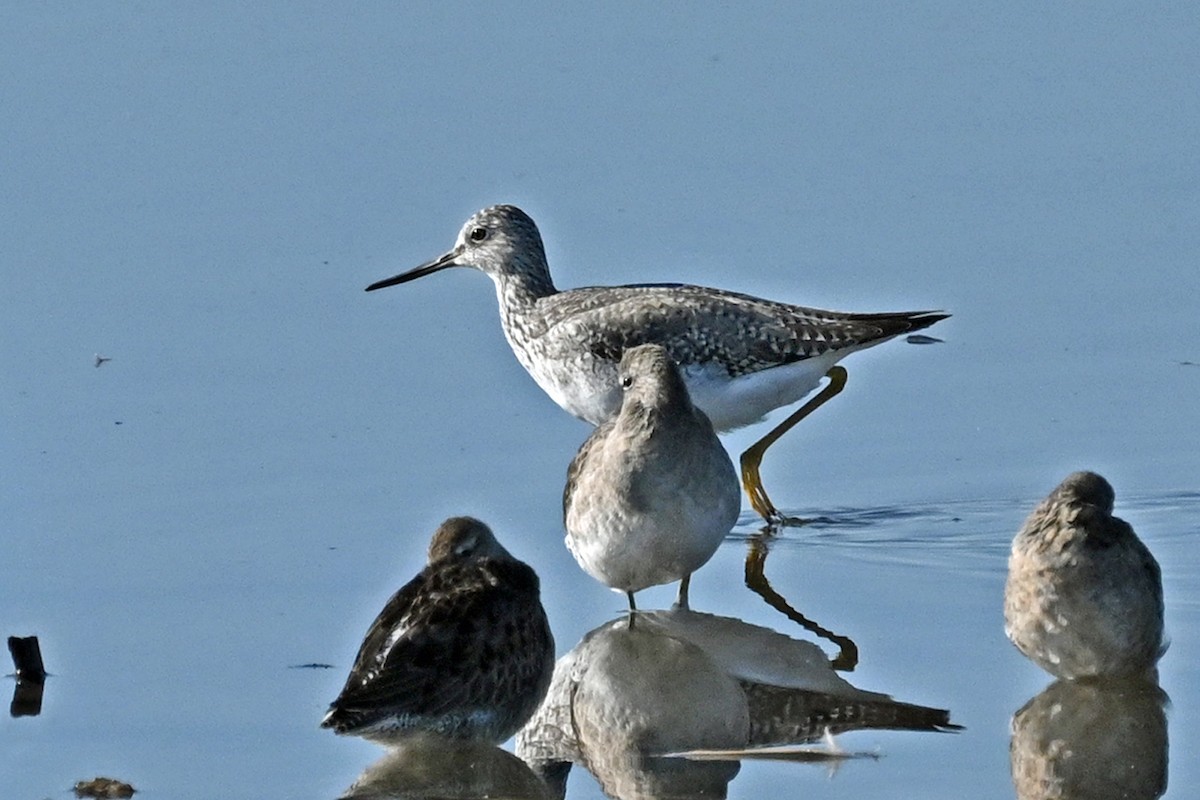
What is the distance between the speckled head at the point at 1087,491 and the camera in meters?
8.30

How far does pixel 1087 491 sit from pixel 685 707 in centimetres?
154

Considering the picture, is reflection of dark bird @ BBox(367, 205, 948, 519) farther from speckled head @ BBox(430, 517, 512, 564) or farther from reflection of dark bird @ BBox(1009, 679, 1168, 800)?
reflection of dark bird @ BBox(1009, 679, 1168, 800)

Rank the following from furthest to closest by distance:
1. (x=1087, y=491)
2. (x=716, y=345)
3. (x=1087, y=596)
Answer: (x=716, y=345), (x=1087, y=491), (x=1087, y=596)

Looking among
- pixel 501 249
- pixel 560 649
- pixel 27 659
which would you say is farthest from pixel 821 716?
pixel 501 249

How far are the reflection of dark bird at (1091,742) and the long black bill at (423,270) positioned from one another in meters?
5.44

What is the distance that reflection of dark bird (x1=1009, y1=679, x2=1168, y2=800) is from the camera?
7.28 meters

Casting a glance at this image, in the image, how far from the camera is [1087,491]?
8.32 meters

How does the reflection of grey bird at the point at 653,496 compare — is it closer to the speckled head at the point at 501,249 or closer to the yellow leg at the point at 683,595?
the yellow leg at the point at 683,595

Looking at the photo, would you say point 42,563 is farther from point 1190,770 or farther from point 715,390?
point 1190,770

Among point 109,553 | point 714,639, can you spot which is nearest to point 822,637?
point 714,639

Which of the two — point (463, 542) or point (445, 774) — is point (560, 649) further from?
point (445, 774)

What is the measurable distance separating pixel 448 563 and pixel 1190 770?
98.6 inches

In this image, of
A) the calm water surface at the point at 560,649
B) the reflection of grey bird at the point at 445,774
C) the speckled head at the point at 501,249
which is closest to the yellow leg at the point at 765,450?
the calm water surface at the point at 560,649

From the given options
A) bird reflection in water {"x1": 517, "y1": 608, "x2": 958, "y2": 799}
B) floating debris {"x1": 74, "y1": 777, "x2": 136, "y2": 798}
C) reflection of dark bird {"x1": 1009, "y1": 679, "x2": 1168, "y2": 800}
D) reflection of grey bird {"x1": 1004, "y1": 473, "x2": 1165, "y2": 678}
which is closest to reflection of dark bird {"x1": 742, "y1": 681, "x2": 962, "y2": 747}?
bird reflection in water {"x1": 517, "y1": 608, "x2": 958, "y2": 799}
